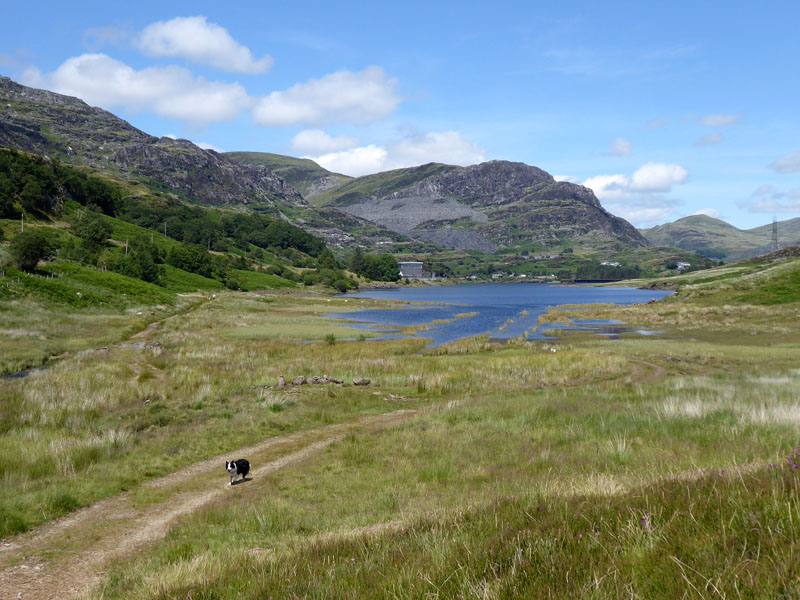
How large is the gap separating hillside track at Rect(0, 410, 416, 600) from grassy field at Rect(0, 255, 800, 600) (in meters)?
0.25

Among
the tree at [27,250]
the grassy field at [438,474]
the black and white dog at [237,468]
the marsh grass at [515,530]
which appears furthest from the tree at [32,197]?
the marsh grass at [515,530]

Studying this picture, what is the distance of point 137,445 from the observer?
56.8 feet

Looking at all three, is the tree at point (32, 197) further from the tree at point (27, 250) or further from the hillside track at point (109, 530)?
the hillside track at point (109, 530)

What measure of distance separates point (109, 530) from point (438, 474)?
8.32 metres

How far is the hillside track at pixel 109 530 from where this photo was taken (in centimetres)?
834

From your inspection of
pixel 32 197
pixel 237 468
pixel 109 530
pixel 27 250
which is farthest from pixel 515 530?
pixel 32 197

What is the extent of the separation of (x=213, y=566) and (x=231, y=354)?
4045cm

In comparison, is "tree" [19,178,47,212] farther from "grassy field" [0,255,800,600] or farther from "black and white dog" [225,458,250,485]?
Answer: "black and white dog" [225,458,250,485]

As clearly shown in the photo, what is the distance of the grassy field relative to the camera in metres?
4.49

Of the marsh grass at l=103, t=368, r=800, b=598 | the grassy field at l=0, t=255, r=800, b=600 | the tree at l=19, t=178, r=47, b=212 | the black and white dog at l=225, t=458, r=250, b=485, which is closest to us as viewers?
the marsh grass at l=103, t=368, r=800, b=598

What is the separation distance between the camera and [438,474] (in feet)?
42.9

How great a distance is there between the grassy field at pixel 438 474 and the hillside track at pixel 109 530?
25 cm

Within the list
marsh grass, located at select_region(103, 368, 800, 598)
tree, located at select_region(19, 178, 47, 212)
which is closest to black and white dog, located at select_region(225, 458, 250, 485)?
marsh grass, located at select_region(103, 368, 800, 598)

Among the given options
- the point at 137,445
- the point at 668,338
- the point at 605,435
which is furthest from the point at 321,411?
the point at 668,338
